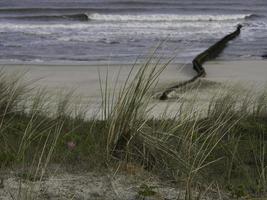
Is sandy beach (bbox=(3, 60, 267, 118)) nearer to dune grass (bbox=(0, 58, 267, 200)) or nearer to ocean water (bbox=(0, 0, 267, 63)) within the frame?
ocean water (bbox=(0, 0, 267, 63))

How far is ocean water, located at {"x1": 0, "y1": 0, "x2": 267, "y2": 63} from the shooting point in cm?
1691

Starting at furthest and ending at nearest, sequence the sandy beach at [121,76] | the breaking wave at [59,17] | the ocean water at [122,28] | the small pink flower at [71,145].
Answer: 1. the breaking wave at [59,17]
2. the ocean water at [122,28]
3. the sandy beach at [121,76]
4. the small pink flower at [71,145]

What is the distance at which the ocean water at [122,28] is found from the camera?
666 inches

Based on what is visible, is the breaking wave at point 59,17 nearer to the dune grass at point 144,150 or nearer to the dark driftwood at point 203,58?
the dark driftwood at point 203,58

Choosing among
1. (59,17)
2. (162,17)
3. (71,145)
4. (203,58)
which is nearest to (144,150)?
(71,145)

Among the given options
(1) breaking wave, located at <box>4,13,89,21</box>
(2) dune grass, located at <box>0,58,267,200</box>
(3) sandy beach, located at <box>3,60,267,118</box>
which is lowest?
(3) sandy beach, located at <box>3,60,267,118</box>

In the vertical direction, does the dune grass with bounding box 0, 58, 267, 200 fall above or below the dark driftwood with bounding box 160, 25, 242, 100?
above

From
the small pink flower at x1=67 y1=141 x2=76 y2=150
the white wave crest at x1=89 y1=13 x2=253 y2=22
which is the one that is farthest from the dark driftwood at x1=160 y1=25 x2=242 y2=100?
the white wave crest at x1=89 y1=13 x2=253 y2=22

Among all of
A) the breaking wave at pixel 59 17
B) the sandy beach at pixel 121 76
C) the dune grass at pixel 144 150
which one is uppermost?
the dune grass at pixel 144 150

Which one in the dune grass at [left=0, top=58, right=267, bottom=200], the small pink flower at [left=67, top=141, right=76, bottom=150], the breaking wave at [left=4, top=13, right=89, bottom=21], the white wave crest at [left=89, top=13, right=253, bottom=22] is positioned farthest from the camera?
the white wave crest at [left=89, top=13, right=253, bottom=22]

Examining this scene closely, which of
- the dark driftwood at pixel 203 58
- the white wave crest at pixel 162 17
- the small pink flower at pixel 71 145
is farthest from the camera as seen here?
the white wave crest at pixel 162 17

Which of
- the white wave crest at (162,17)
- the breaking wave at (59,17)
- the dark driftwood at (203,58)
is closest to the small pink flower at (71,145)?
the dark driftwood at (203,58)

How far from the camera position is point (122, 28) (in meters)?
23.6

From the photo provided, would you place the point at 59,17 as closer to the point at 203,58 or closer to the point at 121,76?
the point at 203,58
